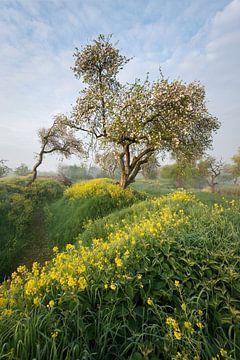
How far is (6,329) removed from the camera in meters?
2.54

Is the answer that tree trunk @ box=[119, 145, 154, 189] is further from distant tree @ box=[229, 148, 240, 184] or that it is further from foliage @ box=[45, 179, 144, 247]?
distant tree @ box=[229, 148, 240, 184]

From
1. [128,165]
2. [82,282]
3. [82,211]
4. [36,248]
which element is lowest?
[36,248]

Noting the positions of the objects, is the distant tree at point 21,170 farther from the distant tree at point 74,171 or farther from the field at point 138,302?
the field at point 138,302

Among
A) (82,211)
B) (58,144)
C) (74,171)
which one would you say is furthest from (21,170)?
(82,211)

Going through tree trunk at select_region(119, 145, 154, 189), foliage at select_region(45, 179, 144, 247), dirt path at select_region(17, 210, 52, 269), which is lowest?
dirt path at select_region(17, 210, 52, 269)

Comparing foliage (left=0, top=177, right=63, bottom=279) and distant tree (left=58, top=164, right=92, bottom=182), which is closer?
foliage (left=0, top=177, right=63, bottom=279)

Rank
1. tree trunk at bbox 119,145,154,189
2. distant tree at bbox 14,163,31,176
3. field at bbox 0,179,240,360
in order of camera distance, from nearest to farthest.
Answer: field at bbox 0,179,240,360
tree trunk at bbox 119,145,154,189
distant tree at bbox 14,163,31,176

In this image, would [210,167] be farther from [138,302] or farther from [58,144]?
[138,302]

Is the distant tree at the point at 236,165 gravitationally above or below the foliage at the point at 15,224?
above

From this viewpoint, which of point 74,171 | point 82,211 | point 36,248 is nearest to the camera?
point 36,248

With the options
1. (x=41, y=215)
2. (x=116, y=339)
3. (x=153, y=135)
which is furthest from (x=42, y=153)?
(x=116, y=339)

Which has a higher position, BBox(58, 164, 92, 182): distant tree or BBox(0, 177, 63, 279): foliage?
BBox(58, 164, 92, 182): distant tree

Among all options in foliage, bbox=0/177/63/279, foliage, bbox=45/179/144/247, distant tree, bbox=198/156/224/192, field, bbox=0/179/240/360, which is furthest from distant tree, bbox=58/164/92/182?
field, bbox=0/179/240/360

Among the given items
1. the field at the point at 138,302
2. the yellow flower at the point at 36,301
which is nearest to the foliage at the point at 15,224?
the field at the point at 138,302
